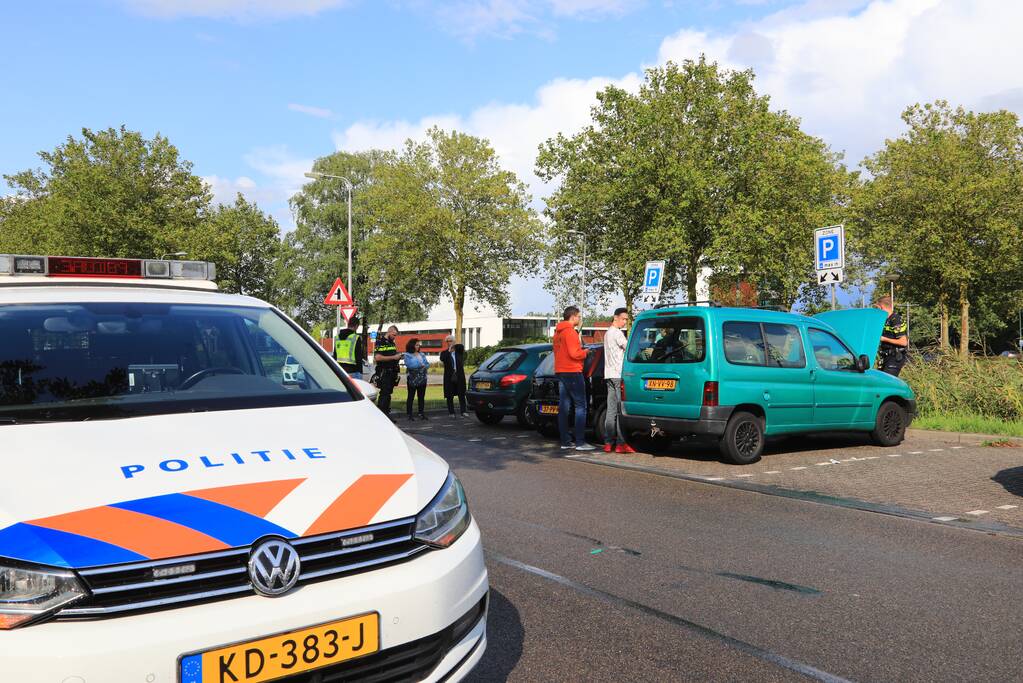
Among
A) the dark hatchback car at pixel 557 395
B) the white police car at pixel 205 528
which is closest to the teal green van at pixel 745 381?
the dark hatchback car at pixel 557 395

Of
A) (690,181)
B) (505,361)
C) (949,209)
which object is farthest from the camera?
(949,209)

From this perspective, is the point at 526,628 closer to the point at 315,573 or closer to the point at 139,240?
the point at 315,573

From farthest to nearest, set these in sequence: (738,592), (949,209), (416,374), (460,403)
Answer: (949,209) → (460,403) → (416,374) → (738,592)

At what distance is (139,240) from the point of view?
144ft

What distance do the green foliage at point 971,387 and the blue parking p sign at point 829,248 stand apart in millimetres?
2786

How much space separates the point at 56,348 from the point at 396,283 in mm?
45619

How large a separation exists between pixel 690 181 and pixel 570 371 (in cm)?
1931

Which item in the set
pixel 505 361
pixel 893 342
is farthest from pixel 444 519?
pixel 893 342

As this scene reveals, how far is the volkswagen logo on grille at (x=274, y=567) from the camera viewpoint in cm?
245

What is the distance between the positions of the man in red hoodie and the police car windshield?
692cm

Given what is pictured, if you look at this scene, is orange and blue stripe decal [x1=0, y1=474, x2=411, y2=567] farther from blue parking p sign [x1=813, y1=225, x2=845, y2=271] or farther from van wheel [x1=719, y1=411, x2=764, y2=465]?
blue parking p sign [x1=813, y1=225, x2=845, y2=271]

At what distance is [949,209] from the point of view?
117 feet

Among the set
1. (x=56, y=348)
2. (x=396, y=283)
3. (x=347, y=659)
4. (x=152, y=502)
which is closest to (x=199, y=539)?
(x=152, y=502)

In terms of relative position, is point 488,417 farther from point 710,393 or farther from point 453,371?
point 710,393
